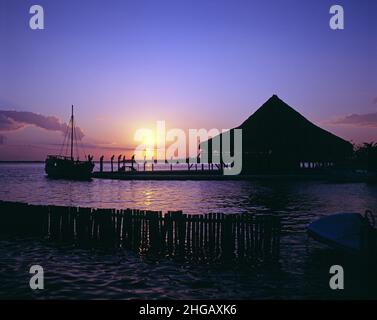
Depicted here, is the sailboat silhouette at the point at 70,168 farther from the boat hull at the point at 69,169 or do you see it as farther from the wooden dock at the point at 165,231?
the wooden dock at the point at 165,231

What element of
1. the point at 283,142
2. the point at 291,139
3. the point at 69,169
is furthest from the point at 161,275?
the point at 69,169

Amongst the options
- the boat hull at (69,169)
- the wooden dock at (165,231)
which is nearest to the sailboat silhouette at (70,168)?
the boat hull at (69,169)

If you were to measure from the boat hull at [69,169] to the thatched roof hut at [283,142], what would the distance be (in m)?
25.4

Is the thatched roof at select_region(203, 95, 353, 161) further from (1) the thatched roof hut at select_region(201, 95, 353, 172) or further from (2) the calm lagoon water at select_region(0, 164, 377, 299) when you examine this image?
(2) the calm lagoon water at select_region(0, 164, 377, 299)

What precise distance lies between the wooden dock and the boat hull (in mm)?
59822

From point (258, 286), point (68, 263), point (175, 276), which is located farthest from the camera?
point (68, 263)

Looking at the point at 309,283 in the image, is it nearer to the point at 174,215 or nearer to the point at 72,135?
the point at 174,215

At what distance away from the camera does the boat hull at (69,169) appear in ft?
251

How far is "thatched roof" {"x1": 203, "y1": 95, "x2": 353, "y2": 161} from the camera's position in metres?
58.7

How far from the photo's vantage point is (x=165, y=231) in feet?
45.7

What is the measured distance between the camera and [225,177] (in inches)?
2320

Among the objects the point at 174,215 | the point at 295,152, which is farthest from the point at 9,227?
the point at 295,152

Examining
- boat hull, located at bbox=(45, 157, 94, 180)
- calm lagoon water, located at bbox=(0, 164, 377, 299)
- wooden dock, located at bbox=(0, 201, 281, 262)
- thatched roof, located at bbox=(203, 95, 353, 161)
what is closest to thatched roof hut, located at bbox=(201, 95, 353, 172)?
thatched roof, located at bbox=(203, 95, 353, 161)
